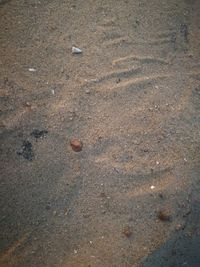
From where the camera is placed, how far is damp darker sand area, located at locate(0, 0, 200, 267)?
2.46 meters

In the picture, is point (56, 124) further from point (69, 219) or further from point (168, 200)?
point (168, 200)

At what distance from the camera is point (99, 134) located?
9.02 ft

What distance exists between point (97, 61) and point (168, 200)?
143 centimetres

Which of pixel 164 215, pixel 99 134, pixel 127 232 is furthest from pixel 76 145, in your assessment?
pixel 164 215

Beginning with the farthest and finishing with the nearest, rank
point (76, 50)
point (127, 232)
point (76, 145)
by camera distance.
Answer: point (76, 50)
point (76, 145)
point (127, 232)

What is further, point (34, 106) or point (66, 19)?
point (66, 19)

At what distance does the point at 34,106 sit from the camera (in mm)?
2758

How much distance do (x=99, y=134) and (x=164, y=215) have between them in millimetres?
870

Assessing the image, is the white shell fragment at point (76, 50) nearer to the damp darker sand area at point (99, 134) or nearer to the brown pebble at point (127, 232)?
the damp darker sand area at point (99, 134)

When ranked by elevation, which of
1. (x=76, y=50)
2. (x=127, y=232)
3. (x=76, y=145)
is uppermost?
(x=76, y=50)

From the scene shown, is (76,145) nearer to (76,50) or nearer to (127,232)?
(127,232)

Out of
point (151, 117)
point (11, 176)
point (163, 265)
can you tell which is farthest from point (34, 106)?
point (163, 265)

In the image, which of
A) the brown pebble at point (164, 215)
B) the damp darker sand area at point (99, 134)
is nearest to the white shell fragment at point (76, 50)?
the damp darker sand area at point (99, 134)

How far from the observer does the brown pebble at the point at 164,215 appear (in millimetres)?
2547
